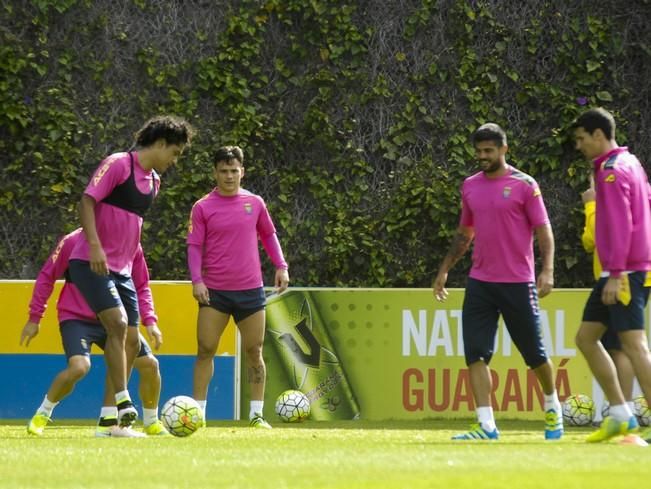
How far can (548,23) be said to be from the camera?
44.4 feet

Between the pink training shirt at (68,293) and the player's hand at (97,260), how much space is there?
0.79 metres

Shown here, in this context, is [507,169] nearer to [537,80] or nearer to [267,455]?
[267,455]

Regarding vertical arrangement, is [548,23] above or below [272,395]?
above

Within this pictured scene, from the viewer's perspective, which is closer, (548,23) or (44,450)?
(44,450)

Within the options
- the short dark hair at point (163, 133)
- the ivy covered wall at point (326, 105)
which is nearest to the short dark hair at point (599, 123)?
the short dark hair at point (163, 133)

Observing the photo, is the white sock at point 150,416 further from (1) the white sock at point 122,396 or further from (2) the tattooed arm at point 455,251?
(2) the tattooed arm at point 455,251

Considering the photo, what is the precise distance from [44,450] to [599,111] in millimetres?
3473

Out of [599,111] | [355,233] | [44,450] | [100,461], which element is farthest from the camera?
[355,233]

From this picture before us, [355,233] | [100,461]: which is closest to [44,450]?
[100,461]

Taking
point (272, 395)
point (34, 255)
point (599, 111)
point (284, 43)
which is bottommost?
point (272, 395)

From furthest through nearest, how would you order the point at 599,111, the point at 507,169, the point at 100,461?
1. the point at 507,169
2. the point at 599,111
3. the point at 100,461

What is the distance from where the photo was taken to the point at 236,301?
9.88m

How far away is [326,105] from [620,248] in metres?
6.31

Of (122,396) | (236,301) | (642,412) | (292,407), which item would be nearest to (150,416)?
(122,396)
